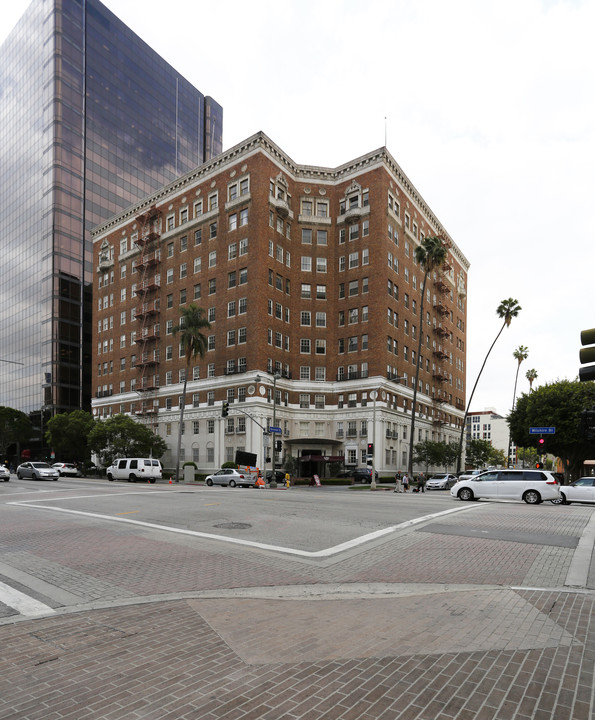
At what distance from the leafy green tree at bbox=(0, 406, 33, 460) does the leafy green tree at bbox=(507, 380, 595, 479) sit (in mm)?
79050

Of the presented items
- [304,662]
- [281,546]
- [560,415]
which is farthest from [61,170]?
[304,662]

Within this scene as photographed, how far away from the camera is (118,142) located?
4213 inches

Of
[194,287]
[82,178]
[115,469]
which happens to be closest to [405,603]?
[115,469]

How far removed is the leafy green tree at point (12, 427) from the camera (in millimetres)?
88000

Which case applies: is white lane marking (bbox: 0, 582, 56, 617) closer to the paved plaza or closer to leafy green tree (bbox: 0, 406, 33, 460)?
the paved plaza

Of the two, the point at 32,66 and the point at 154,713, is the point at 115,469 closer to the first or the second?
the point at 154,713

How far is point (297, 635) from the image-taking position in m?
5.97

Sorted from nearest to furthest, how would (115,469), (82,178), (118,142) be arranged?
(115,469)
(82,178)
(118,142)

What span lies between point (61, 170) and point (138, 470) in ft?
238

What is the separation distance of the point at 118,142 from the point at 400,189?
67.6 m

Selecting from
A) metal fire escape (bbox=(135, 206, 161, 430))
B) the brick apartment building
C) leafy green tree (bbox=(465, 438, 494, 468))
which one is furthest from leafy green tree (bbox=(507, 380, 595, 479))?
metal fire escape (bbox=(135, 206, 161, 430))

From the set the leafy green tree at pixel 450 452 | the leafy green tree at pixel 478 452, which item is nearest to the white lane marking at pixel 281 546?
the leafy green tree at pixel 450 452

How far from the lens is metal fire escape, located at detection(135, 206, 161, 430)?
7038 cm

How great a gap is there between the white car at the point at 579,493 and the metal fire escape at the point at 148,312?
175 feet
